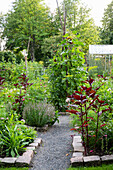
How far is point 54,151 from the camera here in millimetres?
3031

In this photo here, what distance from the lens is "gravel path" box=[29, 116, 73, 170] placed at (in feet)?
8.56

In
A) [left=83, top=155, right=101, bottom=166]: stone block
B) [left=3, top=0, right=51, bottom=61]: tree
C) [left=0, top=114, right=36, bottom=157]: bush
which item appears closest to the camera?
[left=83, top=155, right=101, bottom=166]: stone block

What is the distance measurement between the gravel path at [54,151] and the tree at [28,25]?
2151 cm

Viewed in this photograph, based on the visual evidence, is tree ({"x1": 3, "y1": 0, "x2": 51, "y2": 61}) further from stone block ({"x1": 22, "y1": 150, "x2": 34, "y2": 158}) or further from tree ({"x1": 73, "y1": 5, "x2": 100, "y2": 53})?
stone block ({"x1": 22, "y1": 150, "x2": 34, "y2": 158})

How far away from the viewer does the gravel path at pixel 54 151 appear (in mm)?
2609

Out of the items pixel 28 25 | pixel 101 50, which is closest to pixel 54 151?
pixel 101 50

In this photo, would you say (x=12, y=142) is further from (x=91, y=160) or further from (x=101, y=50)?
(x=101, y=50)

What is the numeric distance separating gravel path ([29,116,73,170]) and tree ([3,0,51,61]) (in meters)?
21.5

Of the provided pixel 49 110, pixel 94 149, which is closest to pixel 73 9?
pixel 49 110

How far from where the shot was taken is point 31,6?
26281 mm

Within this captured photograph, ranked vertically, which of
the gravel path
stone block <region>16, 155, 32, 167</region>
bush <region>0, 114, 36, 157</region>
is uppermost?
bush <region>0, 114, 36, 157</region>

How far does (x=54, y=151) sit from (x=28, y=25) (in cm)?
2444

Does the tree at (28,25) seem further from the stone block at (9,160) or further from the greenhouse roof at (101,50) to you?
the stone block at (9,160)

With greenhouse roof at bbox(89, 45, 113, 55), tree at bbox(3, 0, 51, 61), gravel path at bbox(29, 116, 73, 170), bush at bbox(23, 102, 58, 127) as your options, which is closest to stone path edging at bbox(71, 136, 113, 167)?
gravel path at bbox(29, 116, 73, 170)
